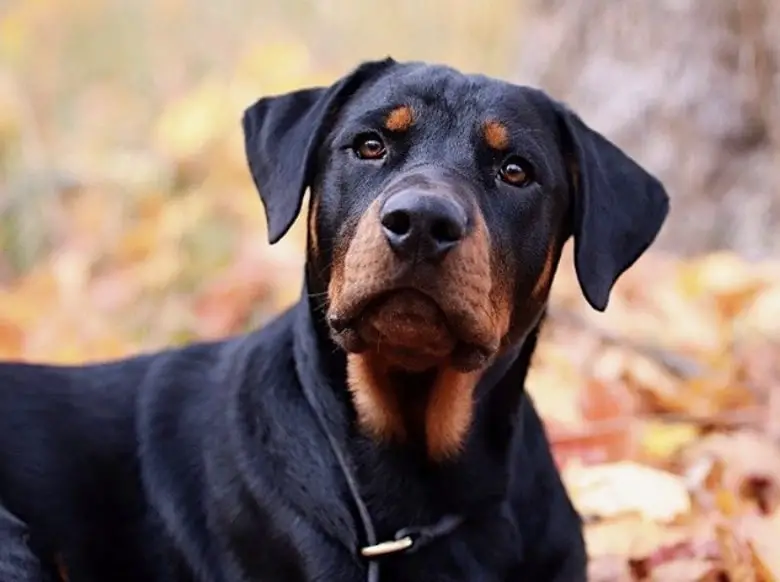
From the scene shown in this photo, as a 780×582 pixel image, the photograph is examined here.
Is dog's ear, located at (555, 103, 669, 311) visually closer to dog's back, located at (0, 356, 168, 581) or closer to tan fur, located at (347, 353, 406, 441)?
tan fur, located at (347, 353, 406, 441)

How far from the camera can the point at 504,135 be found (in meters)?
2.90

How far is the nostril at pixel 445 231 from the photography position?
8.11ft

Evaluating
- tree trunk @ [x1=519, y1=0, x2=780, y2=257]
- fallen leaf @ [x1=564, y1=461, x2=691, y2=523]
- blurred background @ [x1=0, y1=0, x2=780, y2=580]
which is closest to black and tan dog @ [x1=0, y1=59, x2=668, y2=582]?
fallen leaf @ [x1=564, y1=461, x2=691, y2=523]

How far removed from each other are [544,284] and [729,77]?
11.6 ft

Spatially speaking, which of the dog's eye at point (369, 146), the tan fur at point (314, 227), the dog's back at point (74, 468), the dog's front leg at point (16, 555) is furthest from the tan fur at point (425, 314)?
the dog's front leg at point (16, 555)

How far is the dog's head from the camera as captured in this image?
2568mm

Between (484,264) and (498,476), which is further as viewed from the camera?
(498,476)

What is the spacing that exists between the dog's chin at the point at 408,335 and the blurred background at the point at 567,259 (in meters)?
0.98

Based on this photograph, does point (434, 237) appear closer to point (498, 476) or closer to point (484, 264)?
point (484, 264)

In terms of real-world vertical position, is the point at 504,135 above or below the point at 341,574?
above

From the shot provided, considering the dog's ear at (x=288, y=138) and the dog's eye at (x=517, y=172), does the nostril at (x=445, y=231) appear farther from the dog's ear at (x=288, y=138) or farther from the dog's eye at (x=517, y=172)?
the dog's ear at (x=288, y=138)

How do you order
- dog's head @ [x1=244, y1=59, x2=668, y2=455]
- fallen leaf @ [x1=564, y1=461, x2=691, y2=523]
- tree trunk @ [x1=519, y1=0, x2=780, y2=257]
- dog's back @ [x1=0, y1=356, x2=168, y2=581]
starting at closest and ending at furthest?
dog's head @ [x1=244, y1=59, x2=668, y2=455]
dog's back @ [x1=0, y1=356, x2=168, y2=581]
fallen leaf @ [x1=564, y1=461, x2=691, y2=523]
tree trunk @ [x1=519, y1=0, x2=780, y2=257]

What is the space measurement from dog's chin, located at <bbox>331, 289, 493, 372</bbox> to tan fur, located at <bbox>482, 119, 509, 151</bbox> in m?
0.50

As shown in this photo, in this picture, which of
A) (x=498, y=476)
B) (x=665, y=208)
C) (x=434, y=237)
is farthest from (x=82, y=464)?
(x=665, y=208)
